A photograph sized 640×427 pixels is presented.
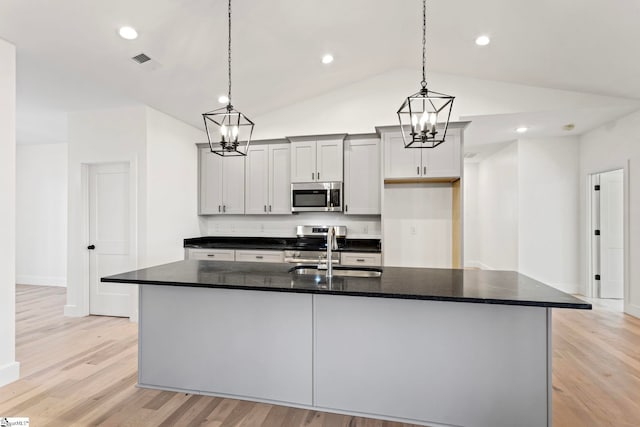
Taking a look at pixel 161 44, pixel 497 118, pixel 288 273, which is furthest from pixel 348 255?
pixel 161 44

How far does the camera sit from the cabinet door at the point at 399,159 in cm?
434

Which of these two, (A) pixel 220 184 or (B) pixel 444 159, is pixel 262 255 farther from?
(B) pixel 444 159

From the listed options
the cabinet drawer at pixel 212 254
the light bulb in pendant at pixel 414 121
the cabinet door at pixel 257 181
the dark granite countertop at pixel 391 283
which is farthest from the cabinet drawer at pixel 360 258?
the light bulb in pendant at pixel 414 121

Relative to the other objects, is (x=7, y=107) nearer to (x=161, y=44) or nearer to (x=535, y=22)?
(x=161, y=44)

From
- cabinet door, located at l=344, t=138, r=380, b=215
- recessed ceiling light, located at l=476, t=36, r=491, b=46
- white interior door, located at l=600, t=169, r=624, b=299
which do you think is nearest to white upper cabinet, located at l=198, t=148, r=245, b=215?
cabinet door, located at l=344, t=138, r=380, b=215

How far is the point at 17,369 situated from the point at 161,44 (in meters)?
3.03

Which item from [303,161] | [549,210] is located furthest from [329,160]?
[549,210]

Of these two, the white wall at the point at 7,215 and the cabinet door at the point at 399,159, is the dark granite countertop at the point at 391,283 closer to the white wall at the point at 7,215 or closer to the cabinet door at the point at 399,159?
the white wall at the point at 7,215

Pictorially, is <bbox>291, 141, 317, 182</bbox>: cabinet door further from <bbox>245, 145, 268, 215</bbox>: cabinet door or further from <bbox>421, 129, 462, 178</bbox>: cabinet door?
<bbox>421, 129, 462, 178</bbox>: cabinet door

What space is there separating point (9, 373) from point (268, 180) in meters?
3.41

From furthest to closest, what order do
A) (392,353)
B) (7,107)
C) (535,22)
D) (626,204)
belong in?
(626,204) < (535,22) < (7,107) < (392,353)

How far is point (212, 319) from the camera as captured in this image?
240 centimetres

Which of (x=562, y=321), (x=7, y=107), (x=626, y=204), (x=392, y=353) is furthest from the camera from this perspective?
(x=626, y=204)

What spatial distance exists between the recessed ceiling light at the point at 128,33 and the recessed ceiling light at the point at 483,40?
337cm
